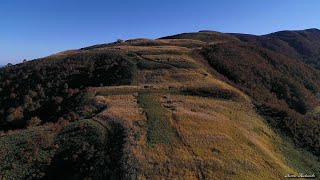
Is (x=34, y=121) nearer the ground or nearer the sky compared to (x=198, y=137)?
nearer the ground

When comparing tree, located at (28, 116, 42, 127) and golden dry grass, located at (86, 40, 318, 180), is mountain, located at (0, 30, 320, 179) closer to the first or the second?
golden dry grass, located at (86, 40, 318, 180)

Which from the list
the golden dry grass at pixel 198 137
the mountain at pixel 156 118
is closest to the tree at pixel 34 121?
the mountain at pixel 156 118

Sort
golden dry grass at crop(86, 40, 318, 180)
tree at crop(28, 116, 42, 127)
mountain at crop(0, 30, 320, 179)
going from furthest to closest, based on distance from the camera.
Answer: tree at crop(28, 116, 42, 127)
mountain at crop(0, 30, 320, 179)
golden dry grass at crop(86, 40, 318, 180)

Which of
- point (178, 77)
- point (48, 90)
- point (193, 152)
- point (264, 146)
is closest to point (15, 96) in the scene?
point (48, 90)

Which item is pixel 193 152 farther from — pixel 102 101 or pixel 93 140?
pixel 102 101

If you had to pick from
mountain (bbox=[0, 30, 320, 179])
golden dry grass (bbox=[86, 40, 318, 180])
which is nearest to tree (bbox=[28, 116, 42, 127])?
mountain (bbox=[0, 30, 320, 179])

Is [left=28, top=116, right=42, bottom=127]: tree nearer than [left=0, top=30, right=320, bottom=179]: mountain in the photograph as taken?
No

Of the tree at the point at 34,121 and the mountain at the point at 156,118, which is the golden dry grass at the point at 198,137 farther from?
the tree at the point at 34,121

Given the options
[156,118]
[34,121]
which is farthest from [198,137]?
[34,121]

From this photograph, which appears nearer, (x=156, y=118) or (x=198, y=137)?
(x=198, y=137)

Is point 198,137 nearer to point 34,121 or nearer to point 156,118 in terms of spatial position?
point 156,118
